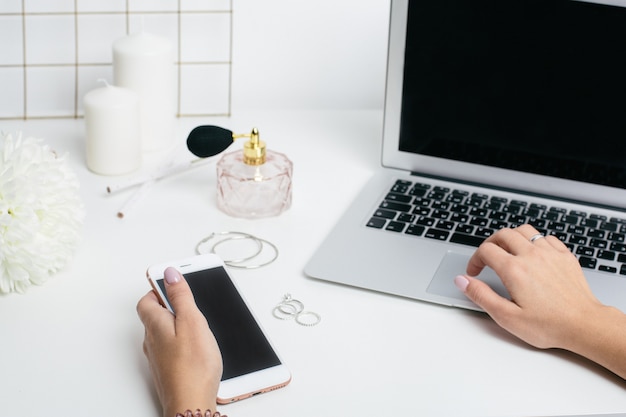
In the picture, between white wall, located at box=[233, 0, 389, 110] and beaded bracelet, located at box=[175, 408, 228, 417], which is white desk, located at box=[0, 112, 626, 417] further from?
white wall, located at box=[233, 0, 389, 110]

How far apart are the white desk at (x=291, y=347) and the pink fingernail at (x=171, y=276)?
0.08 meters

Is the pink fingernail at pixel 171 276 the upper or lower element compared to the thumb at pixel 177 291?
upper

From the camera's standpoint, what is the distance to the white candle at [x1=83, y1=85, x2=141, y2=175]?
1203mm

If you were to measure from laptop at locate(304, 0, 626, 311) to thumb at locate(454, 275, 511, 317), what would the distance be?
0.08 meters

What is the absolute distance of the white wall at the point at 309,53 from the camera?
4.73 feet

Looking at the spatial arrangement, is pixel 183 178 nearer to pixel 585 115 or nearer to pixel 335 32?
pixel 335 32

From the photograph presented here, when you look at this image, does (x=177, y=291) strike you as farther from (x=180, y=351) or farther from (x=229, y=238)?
(x=229, y=238)

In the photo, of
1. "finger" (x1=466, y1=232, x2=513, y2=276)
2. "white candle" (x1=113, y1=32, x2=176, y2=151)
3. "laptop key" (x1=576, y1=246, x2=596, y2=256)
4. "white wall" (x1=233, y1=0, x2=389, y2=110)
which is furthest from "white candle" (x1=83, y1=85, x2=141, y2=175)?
"laptop key" (x1=576, y1=246, x2=596, y2=256)

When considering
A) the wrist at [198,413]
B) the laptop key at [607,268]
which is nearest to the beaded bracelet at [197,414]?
the wrist at [198,413]

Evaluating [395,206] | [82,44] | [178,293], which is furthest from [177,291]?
[82,44]

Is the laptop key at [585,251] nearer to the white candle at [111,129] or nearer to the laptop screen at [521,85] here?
the laptop screen at [521,85]

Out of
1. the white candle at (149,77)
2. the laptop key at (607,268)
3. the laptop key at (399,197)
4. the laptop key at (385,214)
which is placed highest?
the white candle at (149,77)

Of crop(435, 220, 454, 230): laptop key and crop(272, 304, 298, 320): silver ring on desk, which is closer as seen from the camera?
crop(272, 304, 298, 320): silver ring on desk

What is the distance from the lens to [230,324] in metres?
0.89
